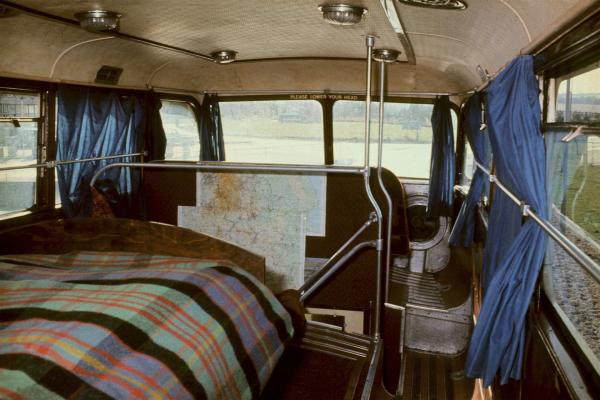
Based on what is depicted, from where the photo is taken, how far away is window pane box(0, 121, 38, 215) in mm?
3666

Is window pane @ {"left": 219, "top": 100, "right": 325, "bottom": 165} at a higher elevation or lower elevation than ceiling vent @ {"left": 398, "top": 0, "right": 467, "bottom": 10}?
lower

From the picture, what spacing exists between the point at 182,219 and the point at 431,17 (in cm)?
208

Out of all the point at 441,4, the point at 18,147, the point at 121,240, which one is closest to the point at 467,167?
the point at 441,4

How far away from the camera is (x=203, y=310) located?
5.58ft

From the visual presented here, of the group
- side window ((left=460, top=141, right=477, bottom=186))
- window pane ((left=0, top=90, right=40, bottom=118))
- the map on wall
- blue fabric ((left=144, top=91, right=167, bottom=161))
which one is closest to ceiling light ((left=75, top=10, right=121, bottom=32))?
window pane ((left=0, top=90, right=40, bottom=118))

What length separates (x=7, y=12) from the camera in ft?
9.14

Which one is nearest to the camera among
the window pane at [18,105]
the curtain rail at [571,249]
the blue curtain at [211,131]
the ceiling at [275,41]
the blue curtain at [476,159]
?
the curtain rail at [571,249]

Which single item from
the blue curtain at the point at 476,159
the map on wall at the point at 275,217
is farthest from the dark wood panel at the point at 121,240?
the blue curtain at the point at 476,159

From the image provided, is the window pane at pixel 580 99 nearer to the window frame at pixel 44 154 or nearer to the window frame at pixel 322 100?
the window frame at pixel 322 100

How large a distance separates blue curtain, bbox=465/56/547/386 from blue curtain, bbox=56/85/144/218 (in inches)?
133

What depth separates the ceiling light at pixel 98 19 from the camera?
302cm

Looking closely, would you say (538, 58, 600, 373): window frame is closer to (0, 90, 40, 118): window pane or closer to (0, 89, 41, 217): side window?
(0, 89, 41, 217): side window

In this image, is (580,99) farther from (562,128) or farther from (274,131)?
(274,131)

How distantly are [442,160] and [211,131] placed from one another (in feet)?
9.74
